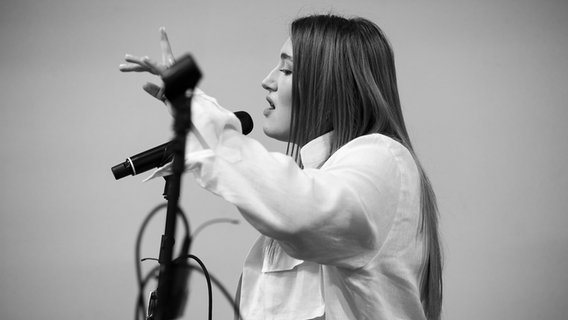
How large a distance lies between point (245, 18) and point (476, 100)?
30.7 inches

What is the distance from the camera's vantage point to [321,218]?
0.61 metres

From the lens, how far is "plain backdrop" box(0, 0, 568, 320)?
1754 millimetres

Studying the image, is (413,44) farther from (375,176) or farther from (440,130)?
(375,176)

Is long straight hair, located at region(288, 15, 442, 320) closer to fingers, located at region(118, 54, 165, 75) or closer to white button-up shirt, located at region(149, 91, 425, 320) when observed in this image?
white button-up shirt, located at region(149, 91, 425, 320)

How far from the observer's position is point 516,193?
175 cm

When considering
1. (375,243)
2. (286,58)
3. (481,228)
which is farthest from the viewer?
(481,228)

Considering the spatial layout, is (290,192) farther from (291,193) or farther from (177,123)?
(177,123)

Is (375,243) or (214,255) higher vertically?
(375,243)

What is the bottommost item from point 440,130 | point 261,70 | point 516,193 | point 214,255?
point 214,255

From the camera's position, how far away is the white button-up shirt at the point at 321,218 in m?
0.61

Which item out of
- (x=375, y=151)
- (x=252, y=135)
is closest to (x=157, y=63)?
(x=375, y=151)

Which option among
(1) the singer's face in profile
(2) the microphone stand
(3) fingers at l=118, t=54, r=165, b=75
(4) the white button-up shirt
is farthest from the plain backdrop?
(2) the microphone stand

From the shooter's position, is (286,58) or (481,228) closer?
(286,58)

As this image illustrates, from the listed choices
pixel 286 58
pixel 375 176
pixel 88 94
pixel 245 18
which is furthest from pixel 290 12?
pixel 375 176
